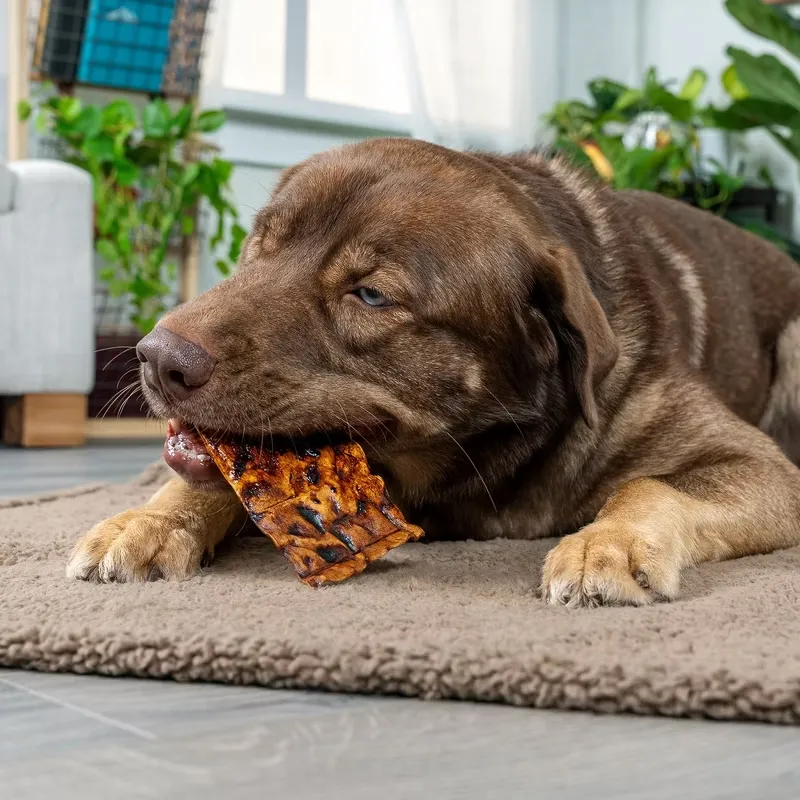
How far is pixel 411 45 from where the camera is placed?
739 centimetres

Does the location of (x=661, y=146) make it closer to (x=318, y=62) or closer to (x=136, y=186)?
(x=318, y=62)

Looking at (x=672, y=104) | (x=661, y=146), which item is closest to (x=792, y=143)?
(x=672, y=104)

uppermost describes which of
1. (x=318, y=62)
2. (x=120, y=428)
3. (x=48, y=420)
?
(x=318, y=62)

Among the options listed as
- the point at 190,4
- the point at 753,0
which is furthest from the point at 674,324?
the point at 190,4

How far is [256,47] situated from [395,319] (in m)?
5.70

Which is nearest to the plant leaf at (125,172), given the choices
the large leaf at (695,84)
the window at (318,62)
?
the window at (318,62)

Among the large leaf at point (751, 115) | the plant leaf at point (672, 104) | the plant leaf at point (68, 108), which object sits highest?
the plant leaf at point (672, 104)

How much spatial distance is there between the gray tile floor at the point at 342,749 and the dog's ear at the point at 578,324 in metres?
0.85

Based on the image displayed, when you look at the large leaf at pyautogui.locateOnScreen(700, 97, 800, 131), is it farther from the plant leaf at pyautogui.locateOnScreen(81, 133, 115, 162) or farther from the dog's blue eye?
the dog's blue eye

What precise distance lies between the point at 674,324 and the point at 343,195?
91 cm

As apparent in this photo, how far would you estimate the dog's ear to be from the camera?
1985mm

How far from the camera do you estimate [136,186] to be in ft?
20.7

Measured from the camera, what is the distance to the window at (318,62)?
23.0ft

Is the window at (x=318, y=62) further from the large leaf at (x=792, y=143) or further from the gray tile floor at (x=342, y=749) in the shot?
the gray tile floor at (x=342, y=749)
